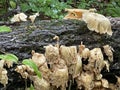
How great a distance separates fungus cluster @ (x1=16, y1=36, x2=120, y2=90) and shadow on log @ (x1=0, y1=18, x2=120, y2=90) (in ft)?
0.46

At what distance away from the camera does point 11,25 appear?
392 cm

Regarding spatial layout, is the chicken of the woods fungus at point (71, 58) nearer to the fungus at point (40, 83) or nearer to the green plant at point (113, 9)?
the fungus at point (40, 83)

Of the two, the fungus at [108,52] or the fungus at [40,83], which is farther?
the fungus at [108,52]

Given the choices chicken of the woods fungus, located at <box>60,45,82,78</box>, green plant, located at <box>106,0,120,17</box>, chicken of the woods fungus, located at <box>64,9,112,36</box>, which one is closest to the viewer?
chicken of the woods fungus, located at <box>60,45,82,78</box>

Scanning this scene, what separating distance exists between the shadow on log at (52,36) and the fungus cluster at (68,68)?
0.46 feet

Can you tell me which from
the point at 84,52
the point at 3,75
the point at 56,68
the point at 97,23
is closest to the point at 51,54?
the point at 56,68

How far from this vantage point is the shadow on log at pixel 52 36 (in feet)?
11.4

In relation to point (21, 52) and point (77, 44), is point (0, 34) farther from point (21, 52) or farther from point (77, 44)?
point (77, 44)

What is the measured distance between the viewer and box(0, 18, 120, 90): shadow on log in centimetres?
347

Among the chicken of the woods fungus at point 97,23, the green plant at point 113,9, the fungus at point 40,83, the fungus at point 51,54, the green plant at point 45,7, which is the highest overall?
the chicken of the woods fungus at point 97,23

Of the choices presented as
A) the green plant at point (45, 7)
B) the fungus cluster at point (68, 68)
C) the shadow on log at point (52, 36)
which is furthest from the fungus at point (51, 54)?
the green plant at point (45, 7)

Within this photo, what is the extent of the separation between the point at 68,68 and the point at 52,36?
0.50 metres

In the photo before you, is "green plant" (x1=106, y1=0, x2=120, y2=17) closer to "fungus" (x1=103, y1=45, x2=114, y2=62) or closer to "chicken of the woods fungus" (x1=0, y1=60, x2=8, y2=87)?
"fungus" (x1=103, y1=45, x2=114, y2=62)

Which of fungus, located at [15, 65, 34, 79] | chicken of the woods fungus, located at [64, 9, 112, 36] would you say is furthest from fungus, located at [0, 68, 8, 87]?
chicken of the woods fungus, located at [64, 9, 112, 36]
